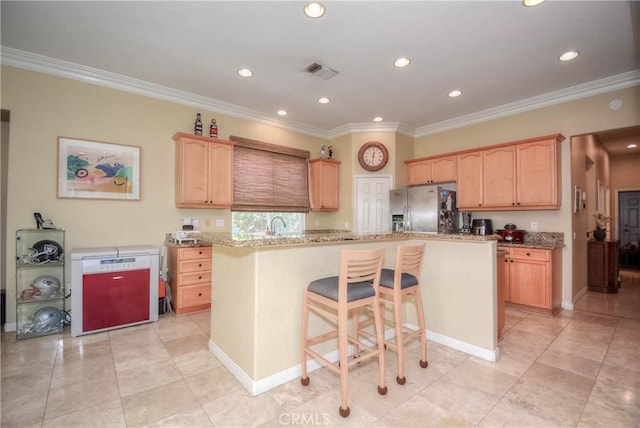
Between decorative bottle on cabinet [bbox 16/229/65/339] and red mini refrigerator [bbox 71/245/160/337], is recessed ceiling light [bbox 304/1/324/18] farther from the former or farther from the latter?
decorative bottle on cabinet [bbox 16/229/65/339]

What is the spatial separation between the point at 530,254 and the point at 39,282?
5.78 m

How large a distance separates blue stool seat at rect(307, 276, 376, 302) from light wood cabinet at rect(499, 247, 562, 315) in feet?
9.62

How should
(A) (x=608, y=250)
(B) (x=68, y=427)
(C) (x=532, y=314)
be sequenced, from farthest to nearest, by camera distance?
(A) (x=608, y=250) → (C) (x=532, y=314) → (B) (x=68, y=427)

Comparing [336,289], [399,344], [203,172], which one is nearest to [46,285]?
[203,172]

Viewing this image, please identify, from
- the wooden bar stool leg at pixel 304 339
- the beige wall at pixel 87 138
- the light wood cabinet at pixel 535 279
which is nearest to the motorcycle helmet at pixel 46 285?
the beige wall at pixel 87 138

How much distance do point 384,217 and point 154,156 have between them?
3.75 meters

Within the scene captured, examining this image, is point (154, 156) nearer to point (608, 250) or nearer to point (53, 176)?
point (53, 176)

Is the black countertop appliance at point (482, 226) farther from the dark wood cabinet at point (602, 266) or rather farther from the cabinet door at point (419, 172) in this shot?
the dark wood cabinet at point (602, 266)

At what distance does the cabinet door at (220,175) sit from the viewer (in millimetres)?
4055

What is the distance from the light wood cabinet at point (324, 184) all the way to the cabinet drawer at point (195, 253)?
2.17 m

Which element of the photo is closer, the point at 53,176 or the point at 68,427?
the point at 68,427

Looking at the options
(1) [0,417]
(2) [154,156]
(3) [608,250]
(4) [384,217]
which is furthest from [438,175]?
(1) [0,417]

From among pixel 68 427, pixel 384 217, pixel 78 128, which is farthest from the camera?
pixel 384 217

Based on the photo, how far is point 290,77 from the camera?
139 inches
